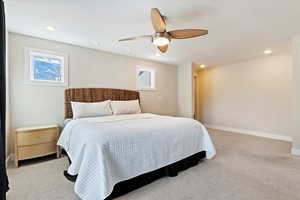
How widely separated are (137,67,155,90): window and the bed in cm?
267

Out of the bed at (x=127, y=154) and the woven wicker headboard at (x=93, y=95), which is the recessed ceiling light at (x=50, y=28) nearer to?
the woven wicker headboard at (x=93, y=95)

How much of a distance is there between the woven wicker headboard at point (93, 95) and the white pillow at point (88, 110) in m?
0.20

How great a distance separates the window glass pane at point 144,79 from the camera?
503cm

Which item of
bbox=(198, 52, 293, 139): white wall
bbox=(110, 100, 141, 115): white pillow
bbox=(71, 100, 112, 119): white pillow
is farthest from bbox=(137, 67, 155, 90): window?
bbox=(198, 52, 293, 139): white wall

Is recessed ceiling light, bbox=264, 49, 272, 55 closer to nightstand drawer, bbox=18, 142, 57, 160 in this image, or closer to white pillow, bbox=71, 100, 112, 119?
white pillow, bbox=71, 100, 112, 119

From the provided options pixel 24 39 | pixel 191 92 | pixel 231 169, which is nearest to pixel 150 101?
pixel 191 92

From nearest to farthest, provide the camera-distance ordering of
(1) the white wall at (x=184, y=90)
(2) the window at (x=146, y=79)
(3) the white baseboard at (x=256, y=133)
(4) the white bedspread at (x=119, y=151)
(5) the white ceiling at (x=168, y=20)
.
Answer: (4) the white bedspread at (x=119, y=151) < (5) the white ceiling at (x=168, y=20) < (3) the white baseboard at (x=256, y=133) < (2) the window at (x=146, y=79) < (1) the white wall at (x=184, y=90)

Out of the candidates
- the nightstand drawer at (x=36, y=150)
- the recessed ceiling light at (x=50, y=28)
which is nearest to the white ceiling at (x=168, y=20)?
the recessed ceiling light at (x=50, y=28)

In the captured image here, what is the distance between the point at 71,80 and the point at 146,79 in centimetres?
244

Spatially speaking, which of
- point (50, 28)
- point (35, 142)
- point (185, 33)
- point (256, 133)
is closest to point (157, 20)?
point (185, 33)

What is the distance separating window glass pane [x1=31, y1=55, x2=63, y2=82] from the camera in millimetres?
3217

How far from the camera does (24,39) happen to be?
9.98 feet

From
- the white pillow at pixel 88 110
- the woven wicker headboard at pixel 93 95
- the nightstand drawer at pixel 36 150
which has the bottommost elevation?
the nightstand drawer at pixel 36 150

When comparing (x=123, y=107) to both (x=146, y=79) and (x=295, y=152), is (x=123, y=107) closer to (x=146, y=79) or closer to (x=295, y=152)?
(x=146, y=79)
